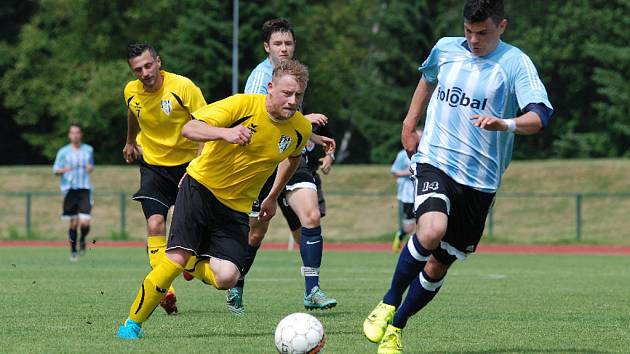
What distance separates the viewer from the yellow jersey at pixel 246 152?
7.96 metres

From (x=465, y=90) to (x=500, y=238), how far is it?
2393 centimetres

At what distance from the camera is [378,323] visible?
7.20m

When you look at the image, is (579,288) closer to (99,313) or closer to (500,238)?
(99,313)

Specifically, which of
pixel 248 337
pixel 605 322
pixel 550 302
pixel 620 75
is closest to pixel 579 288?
pixel 550 302

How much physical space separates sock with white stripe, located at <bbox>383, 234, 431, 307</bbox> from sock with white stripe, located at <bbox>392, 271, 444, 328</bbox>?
0.09 meters

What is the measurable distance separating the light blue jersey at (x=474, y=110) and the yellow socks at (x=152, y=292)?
1.83m

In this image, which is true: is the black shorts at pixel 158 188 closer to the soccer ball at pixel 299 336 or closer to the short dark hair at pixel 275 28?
the short dark hair at pixel 275 28

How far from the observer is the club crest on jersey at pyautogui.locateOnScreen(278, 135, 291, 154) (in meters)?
8.07

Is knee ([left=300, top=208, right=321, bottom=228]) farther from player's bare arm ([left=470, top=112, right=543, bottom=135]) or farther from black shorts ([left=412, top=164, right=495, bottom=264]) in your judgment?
player's bare arm ([left=470, top=112, right=543, bottom=135])

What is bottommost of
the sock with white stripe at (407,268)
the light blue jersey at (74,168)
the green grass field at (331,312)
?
the light blue jersey at (74,168)

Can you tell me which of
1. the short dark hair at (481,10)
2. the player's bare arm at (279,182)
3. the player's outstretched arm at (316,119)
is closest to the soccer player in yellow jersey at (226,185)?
the player's bare arm at (279,182)

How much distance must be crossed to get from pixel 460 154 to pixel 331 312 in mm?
3055

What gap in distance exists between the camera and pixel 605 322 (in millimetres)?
9344

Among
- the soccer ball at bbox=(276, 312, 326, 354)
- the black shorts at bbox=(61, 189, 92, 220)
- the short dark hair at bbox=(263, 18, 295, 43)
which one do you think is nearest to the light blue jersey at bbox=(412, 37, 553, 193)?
the soccer ball at bbox=(276, 312, 326, 354)
